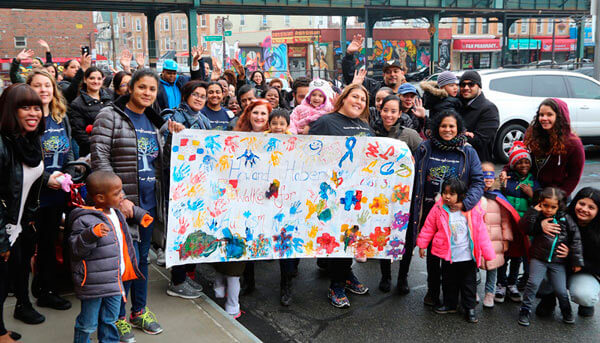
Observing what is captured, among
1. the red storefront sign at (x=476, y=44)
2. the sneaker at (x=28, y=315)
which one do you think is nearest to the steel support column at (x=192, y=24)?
the sneaker at (x=28, y=315)

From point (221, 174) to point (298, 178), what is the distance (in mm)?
675

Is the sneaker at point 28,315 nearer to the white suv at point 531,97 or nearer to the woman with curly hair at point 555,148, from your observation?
the woman with curly hair at point 555,148

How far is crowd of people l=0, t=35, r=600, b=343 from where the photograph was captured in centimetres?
343

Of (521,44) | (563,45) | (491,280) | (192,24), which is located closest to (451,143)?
(491,280)

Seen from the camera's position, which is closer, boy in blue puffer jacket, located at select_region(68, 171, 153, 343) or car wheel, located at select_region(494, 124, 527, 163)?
boy in blue puffer jacket, located at select_region(68, 171, 153, 343)

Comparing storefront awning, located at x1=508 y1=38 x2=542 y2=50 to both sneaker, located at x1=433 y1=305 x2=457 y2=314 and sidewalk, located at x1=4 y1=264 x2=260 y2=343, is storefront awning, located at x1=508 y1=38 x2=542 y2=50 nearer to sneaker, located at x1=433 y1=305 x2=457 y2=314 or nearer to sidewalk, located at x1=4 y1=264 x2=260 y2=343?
sneaker, located at x1=433 y1=305 x2=457 y2=314

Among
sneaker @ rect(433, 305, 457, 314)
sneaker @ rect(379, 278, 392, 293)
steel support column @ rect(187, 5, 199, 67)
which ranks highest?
steel support column @ rect(187, 5, 199, 67)

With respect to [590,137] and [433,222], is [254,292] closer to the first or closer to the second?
[433,222]

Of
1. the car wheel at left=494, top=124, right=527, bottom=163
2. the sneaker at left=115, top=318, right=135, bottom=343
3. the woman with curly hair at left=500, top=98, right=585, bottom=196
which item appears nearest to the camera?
the sneaker at left=115, top=318, right=135, bottom=343

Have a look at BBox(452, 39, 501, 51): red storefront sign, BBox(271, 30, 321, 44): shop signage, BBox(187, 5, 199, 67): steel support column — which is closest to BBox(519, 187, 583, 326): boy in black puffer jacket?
BBox(187, 5, 199, 67): steel support column

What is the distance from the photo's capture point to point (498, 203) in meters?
4.73

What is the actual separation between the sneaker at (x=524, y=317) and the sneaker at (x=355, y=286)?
139 centimetres

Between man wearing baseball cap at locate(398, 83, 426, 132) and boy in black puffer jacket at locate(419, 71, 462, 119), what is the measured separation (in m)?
0.15

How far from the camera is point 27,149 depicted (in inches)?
138
